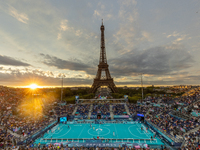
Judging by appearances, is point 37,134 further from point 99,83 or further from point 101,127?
point 99,83

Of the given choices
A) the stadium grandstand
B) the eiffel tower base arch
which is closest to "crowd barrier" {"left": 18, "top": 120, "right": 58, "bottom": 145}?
the stadium grandstand

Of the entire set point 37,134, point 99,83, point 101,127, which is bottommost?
point 101,127

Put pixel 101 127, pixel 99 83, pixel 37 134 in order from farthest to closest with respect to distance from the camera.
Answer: pixel 99 83 → pixel 101 127 → pixel 37 134

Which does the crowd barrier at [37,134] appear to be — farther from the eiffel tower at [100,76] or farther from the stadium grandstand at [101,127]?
the eiffel tower at [100,76]

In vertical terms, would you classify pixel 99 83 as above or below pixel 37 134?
above

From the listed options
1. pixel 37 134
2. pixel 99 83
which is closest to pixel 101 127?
pixel 37 134

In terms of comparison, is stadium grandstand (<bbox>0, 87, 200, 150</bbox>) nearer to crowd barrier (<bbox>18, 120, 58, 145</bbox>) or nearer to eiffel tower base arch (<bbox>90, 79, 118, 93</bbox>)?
crowd barrier (<bbox>18, 120, 58, 145</bbox>)

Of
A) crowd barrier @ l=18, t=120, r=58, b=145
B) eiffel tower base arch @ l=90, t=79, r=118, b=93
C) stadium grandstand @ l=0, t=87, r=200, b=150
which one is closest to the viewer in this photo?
stadium grandstand @ l=0, t=87, r=200, b=150

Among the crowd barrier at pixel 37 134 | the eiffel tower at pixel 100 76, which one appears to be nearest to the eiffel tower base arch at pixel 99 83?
the eiffel tower at pixel 100 76
